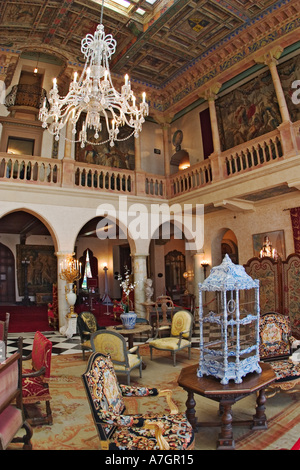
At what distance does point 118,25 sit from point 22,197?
566 cm

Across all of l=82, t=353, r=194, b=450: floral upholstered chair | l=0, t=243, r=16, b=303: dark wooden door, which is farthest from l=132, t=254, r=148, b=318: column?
l=0, t=243, r=16, b=303: dark wooden door

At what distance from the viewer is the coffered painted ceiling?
8133mm

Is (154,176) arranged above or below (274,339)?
above

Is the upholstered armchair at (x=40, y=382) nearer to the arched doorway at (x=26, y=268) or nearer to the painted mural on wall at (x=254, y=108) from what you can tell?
the painted mural on wall at (x=254, y=108)

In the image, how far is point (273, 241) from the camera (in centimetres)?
936

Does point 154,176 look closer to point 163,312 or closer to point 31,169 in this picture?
point 31,169

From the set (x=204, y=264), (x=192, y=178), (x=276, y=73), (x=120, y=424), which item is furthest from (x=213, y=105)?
(x=120, y=424)

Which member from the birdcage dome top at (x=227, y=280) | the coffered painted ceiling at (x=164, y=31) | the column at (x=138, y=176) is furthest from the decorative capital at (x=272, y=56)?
the birdcage dome top at (x=227, y=280)

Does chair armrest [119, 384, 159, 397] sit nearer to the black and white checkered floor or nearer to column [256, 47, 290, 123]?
the black and white checkered floor

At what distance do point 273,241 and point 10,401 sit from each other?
8389mm

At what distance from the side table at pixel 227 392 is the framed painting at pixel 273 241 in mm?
6073

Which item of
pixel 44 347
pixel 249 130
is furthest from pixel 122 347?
pixel 249 130

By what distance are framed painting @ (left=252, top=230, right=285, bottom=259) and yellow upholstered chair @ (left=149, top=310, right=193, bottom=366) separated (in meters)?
4.31

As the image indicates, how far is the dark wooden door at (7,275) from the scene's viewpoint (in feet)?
51.3
